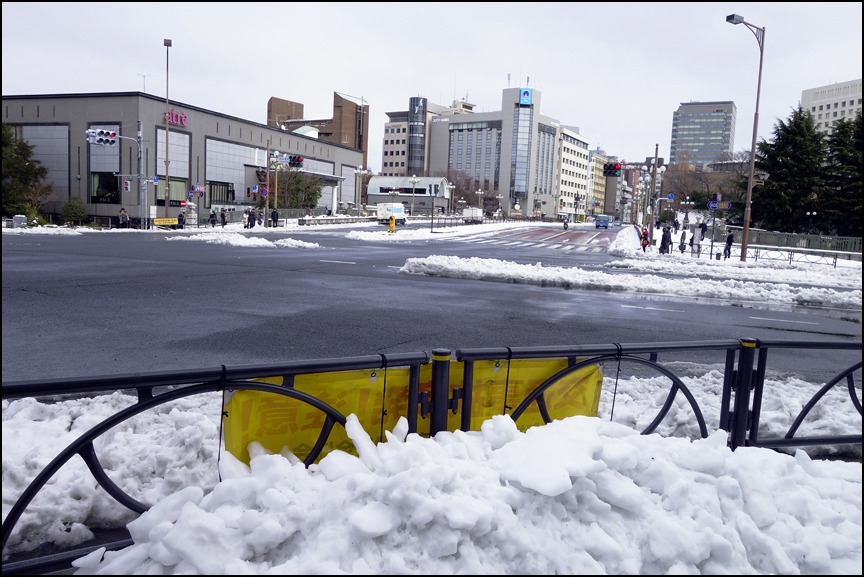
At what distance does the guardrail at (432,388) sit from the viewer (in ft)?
11.7

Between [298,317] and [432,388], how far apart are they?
27.0ft

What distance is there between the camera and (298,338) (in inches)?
411

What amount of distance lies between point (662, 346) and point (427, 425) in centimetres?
193

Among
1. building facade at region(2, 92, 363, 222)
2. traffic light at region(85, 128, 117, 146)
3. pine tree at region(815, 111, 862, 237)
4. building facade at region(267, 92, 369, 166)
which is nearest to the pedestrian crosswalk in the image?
pine tree at region(815, 111, 862, 237)

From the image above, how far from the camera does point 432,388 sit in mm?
4574

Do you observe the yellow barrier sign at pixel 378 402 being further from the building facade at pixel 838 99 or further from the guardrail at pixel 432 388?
the building facade at pixel 838 99


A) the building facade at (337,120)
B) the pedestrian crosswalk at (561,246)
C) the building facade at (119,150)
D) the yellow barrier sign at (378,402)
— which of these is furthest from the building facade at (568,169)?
the yellow barrier sign at (378,402)

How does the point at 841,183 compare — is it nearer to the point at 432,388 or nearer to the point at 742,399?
the point at 742,399

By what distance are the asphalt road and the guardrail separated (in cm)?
350

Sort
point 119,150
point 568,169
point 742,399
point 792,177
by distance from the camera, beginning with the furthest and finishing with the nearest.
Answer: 1. point 568,169
2. point 119,150
3. point 792,177
4. point 742,399

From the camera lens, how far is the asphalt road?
9.29m

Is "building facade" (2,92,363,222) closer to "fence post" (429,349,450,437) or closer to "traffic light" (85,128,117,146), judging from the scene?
"traffic light" (85,128,117,146)

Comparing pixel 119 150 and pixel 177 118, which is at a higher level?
pixel 177 118

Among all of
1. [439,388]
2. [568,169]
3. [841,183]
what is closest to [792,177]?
[841,183]
